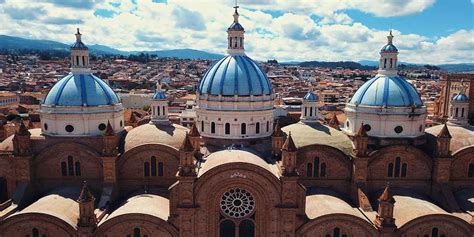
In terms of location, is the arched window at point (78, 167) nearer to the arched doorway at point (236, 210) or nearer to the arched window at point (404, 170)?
the arched doorway at point (236, 210)

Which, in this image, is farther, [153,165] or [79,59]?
[79,59]

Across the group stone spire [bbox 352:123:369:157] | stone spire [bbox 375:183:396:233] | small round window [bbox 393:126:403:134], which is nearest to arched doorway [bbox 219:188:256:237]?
stone spire [bbox 375:183:396:233]

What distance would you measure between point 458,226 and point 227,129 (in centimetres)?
2062

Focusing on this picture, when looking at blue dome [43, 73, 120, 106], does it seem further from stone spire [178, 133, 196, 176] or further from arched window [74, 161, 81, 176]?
stone spire [178, 133, 196, 176]

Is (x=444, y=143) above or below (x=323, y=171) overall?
above

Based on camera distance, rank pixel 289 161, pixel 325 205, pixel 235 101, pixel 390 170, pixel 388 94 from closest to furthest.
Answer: pixel 289 161, pixel 325 205, pixel 390 170, pixel 235 101, pixel 388 94

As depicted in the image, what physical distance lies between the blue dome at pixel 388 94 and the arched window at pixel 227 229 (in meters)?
17.3

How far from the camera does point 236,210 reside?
1282 inches

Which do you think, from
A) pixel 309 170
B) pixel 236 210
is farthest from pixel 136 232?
pixel 309 170

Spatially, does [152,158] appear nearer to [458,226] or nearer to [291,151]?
[291,151]

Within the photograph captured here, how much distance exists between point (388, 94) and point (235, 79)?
1450 centimetres

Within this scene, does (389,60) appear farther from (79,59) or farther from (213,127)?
(79,59)

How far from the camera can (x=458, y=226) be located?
32438 mm

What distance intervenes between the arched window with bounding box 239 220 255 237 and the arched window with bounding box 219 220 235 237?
641 mm
